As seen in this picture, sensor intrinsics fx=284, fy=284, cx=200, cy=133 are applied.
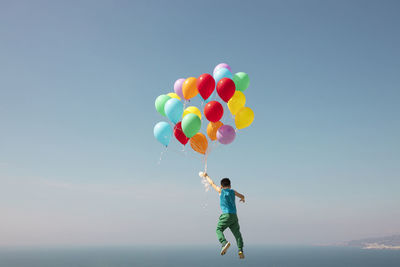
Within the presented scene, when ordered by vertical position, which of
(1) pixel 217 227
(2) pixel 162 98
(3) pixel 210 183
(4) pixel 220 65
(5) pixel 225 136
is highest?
(4) pixel 220 65

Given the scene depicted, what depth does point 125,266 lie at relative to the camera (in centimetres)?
13350

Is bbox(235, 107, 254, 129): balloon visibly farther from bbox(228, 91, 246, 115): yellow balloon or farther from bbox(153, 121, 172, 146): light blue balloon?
bbox(153, 121, 172, 146): light blue balloon

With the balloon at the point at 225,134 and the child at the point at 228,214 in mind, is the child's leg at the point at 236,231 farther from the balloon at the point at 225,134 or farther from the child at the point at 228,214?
the balloon at the point at 225,134

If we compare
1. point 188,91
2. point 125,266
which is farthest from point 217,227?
point 125,266

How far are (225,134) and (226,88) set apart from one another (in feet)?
4.47

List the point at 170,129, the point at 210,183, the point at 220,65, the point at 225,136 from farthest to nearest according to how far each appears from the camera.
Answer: the point at 220,65, the point at 170,129, the point at 225,136, the point at 210,183

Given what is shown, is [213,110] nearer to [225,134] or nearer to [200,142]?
[225,134]

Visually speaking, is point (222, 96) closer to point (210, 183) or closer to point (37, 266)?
point (210, 183)

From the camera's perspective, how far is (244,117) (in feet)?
28.2

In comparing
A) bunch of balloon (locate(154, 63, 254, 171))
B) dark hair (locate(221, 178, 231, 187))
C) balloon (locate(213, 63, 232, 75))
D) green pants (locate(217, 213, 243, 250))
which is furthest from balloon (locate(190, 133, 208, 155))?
green pants (locate(217, 213, 243, 250))

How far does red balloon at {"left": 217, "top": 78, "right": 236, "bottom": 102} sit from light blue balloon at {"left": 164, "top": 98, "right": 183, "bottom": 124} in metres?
1.25

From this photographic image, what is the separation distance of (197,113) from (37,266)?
167 m

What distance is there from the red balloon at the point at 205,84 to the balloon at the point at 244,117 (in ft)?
3.73

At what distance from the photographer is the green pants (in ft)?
19.6
